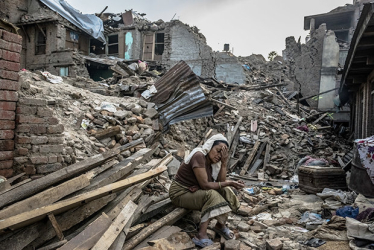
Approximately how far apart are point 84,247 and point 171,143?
17.0 feet

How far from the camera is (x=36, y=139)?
3336mm

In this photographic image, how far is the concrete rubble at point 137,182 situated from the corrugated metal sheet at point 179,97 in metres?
0.04

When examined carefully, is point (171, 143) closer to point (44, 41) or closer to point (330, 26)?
point (44, 41)

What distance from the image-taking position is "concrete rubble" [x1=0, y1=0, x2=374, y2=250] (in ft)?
8.20

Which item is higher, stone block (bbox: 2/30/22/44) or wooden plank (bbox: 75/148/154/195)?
stone block (bbox: 2/30/22/44)

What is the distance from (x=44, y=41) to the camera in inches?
705

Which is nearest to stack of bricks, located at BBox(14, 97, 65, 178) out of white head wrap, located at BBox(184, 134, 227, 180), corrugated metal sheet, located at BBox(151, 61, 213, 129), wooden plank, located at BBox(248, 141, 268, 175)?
white head wrap, located at BBox(184, 134, 227, 180)

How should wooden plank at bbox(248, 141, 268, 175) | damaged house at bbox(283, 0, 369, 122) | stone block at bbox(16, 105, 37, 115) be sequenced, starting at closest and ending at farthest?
stone block at bbox(16, 105, 37, 115)
wooden plank at bbox(248, 141, 268, 175)
damaged house at bbox(283, 0, 369, 122)

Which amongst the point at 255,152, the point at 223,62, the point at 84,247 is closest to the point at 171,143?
the point at 255,152

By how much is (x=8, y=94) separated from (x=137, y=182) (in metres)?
1.85

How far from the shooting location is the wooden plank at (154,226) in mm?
2721

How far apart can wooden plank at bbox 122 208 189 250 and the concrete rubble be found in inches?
0.6

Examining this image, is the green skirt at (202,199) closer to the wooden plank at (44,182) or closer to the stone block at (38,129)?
the wooden plank at (44,182)

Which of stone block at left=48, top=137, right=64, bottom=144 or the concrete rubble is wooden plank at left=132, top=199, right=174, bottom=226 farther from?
stone block at left=48, top=137, right=64, bottom=144
